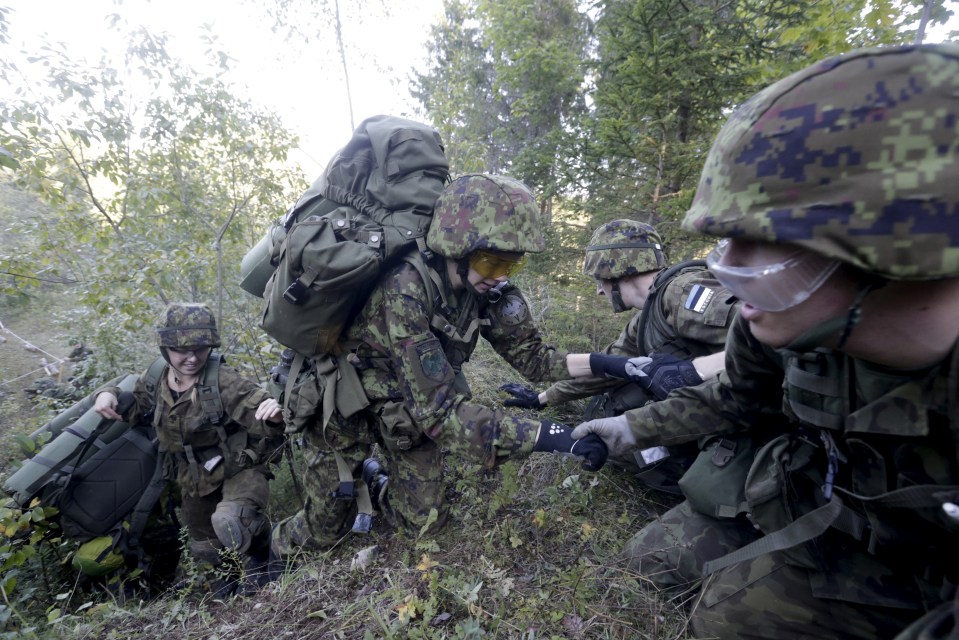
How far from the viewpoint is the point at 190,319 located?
3.97m

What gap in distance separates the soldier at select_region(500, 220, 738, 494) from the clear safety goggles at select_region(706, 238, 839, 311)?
1701 mm

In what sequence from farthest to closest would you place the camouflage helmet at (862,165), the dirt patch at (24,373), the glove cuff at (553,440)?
the dirt patch at (24,373) < the glove cuff at (553,440) < the camouflage helmet at (862,165)

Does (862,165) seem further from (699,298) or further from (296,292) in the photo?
(296,292)

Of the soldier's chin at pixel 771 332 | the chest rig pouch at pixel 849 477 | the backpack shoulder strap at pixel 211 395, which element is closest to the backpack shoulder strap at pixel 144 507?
the backpack shoulder strap at pixel 211 395

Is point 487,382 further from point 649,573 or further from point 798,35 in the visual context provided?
point 798,35

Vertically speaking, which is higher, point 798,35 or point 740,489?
point 798,35

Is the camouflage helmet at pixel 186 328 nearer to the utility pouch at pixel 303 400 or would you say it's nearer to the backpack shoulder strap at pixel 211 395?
the backpack shoulder strap at pixel 211 395

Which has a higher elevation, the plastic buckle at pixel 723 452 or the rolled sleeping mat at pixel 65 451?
the plastic buckle at pixel 723 452

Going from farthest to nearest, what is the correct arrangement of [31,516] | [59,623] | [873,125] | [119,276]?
[119,276] → [31,516] → [59,623] → [873,125]

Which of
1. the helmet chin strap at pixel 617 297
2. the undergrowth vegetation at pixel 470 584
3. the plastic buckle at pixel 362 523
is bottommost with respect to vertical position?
the plastic buckle at pixel 362 523

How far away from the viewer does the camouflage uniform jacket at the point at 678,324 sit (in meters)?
2.88

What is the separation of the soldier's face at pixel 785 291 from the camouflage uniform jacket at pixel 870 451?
1.13 ft

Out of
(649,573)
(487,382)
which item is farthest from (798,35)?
(649,573)

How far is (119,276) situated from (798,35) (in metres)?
7.76
